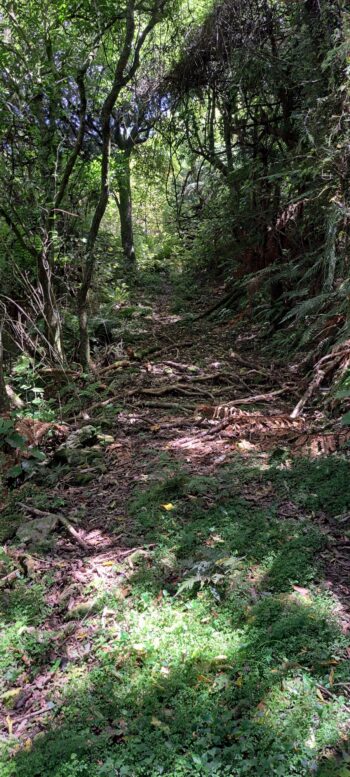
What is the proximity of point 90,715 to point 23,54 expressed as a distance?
24.8ft

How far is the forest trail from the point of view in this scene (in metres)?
1.92

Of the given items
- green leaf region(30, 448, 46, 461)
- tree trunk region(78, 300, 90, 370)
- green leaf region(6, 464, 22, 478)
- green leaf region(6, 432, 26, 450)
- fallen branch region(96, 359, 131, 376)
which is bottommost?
green leaf region(6, 464, 22, 478)

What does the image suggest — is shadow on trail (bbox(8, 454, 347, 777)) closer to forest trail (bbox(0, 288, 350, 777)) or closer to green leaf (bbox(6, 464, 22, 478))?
forest trail (bbox(0, 288, 350, 777))

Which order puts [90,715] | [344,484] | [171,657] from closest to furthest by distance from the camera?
[90,715]
[171,657]
[344,484]

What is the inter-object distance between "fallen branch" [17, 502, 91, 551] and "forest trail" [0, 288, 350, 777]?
0.02 meters

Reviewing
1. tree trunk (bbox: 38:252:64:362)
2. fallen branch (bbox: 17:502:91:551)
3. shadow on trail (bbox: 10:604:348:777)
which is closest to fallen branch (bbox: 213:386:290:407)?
fallen branch (bbox: 17:502:91:551)

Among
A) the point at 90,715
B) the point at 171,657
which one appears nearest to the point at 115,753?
the point at 90,715

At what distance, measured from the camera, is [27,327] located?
682 cm

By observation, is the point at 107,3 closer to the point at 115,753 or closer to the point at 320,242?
the point at 320,242

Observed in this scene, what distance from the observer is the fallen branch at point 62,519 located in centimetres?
335

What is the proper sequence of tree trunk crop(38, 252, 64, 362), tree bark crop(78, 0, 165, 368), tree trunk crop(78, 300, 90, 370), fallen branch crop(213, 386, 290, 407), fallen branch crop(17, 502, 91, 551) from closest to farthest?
1. fallen branch crop(17, 502, 91, 551)
2. fallen branch crop(213, 386, 290, 407)
3. tree bark crop(78, 0, 165, 368)
4. tree trunk crop(38, 252, 64, 362)
5. tree trunk crop(78, 300, 90, 370)

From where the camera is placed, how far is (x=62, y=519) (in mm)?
3639

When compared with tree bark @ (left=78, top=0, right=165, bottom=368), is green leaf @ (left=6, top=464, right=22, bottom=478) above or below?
below

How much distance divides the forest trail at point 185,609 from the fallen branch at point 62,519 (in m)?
0.02
